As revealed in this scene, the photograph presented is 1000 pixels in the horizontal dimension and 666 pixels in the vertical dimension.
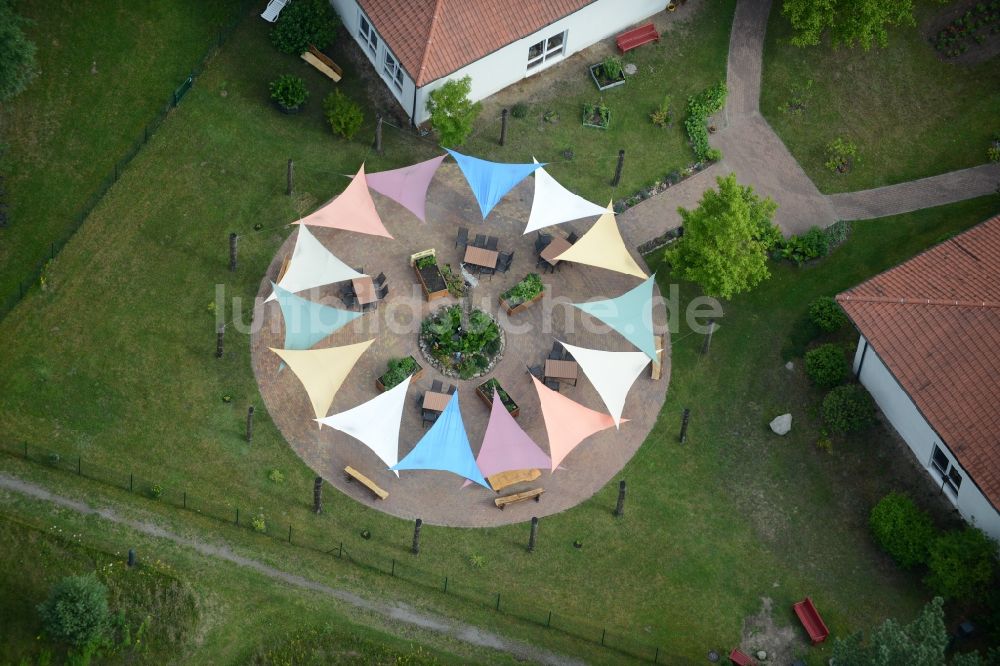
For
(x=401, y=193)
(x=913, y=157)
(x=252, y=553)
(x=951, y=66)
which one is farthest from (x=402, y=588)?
(x=951, y=66)

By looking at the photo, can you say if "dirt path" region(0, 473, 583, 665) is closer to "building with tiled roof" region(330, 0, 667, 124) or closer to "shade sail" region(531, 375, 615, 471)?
"shade sail" region(531, 375, 615, 471)

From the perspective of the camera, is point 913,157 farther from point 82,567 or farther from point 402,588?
point 82,567

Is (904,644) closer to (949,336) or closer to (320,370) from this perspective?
(949,336)

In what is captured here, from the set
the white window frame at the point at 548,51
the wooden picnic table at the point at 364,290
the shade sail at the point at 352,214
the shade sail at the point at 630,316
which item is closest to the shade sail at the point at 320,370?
the wooden picnic table at the point at 364,290

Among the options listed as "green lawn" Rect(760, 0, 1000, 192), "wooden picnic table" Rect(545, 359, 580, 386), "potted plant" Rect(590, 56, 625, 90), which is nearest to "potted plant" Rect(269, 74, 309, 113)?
"potted plant" Rect(590, 56, 625, 90)

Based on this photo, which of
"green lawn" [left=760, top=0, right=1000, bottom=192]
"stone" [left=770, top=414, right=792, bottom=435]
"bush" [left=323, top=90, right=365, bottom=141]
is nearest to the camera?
"stone" [left=770, top=414, right=792, bottom=435]

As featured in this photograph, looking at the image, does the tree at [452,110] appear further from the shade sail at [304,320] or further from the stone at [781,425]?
the stone at [781,425]
